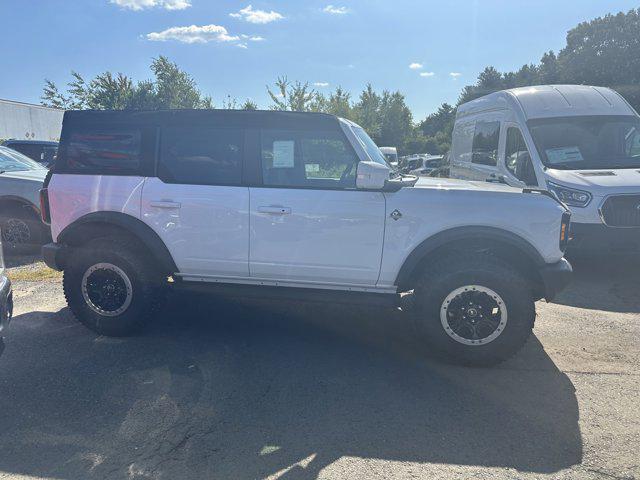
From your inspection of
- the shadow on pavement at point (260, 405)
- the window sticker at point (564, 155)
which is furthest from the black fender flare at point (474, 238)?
the window sticker at point (564, 155)

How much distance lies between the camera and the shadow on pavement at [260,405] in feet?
8.75

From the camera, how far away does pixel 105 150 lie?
13.9 ft

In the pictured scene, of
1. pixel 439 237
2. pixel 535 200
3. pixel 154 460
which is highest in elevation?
pixel 535 200

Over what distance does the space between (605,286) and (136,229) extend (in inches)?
223

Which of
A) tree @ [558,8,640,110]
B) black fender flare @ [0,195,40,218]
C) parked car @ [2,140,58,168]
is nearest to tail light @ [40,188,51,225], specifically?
black fender flare @ [0,195,40,218]

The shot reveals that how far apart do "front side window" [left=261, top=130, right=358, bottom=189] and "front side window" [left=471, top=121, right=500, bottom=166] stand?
4713 millimetres

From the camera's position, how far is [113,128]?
423 cm

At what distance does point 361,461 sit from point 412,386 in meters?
0.95

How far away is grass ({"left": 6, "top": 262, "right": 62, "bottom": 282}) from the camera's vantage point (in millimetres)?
6109

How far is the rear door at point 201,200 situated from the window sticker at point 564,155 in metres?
4.73

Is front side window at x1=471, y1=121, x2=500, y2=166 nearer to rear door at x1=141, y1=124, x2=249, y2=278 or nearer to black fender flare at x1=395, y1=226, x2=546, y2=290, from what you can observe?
black fender flare at x1=395, y1=226, x2=546, y2=290

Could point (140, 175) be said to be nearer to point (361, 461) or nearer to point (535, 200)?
point (361, 461)

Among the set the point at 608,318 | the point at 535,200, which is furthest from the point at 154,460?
the point at 608,318

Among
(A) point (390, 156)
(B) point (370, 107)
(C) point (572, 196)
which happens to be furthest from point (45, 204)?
(B) point (370, 107)
